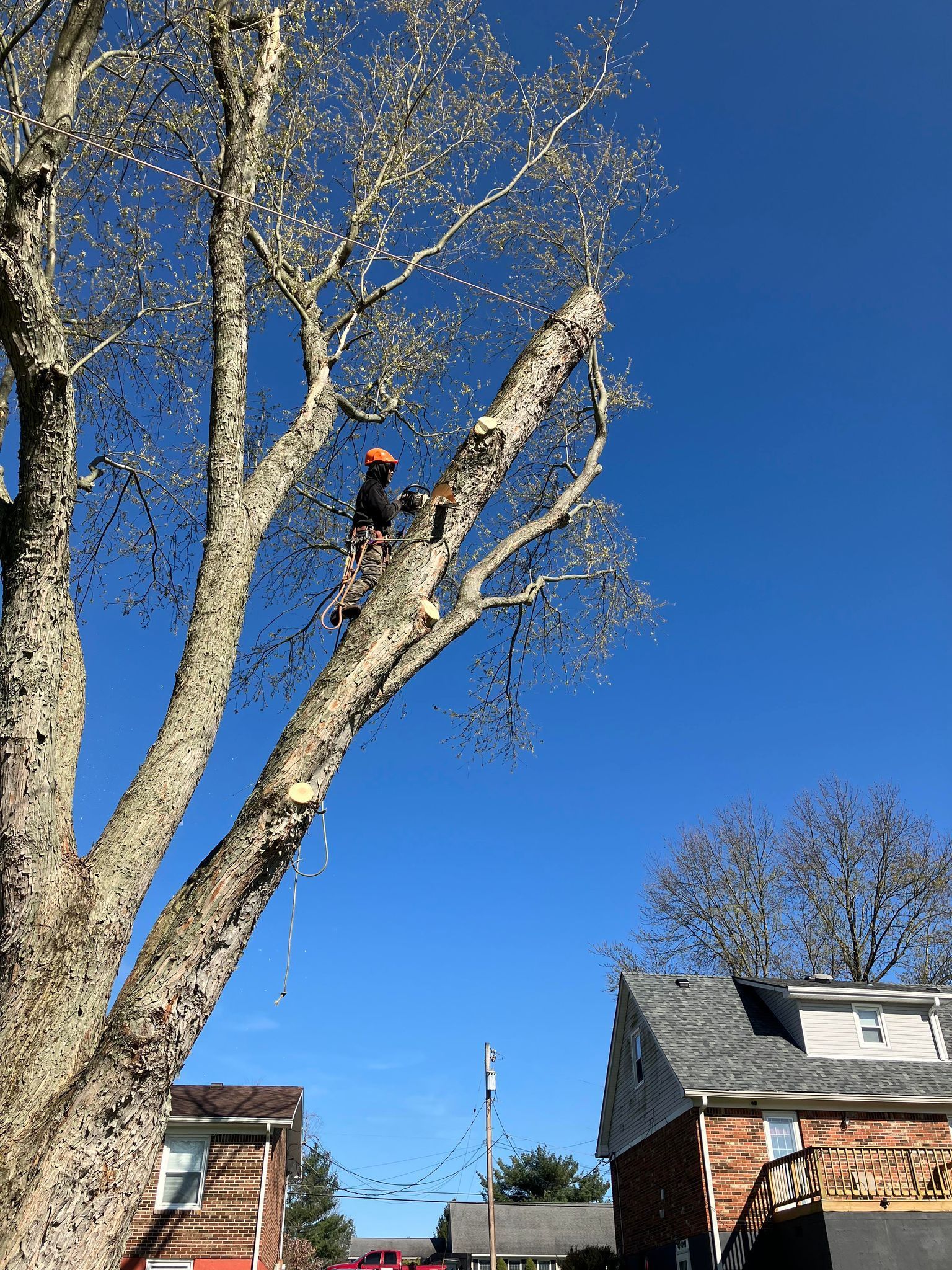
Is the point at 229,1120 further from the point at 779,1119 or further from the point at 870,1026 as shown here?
the point at 870,1026

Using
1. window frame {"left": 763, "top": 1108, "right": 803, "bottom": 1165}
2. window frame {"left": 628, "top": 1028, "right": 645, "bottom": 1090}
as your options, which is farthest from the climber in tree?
window frame {"left": 628, "top": 1028, "right": 645, "bottom": 1090}

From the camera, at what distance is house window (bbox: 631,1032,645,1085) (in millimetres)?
19062

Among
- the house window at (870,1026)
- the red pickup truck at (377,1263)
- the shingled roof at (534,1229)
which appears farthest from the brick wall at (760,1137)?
the shingled roof at (534,1229)

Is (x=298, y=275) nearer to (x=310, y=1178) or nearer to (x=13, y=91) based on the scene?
(x=13, y=91)

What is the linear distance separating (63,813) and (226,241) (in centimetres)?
374

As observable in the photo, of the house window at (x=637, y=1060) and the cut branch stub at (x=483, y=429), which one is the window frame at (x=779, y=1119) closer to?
the house window at (x=637, y=1060)

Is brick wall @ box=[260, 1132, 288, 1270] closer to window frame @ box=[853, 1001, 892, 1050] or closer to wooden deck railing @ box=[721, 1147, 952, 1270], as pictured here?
wooden deck railing @ box=[721, 1147, 952, 1270]

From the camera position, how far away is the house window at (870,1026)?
59.6 feet

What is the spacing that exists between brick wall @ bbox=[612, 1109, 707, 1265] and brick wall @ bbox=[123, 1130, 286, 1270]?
696cm

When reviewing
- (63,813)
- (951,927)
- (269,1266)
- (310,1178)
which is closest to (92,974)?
(63,813)

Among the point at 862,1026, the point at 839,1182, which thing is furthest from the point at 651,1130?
the point at 839,1182

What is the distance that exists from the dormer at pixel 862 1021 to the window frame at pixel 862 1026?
0.01m

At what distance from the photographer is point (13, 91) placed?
7.42 m

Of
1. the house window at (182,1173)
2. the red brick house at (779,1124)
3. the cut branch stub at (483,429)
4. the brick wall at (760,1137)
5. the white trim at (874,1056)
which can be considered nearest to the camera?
the cut branch stub at (483,429)
